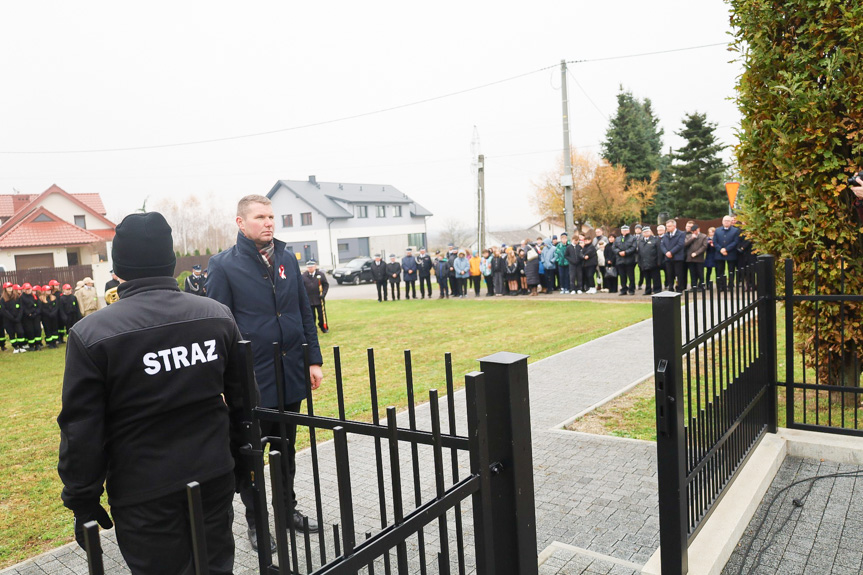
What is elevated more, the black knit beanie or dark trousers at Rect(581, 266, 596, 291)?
the black knit beanie

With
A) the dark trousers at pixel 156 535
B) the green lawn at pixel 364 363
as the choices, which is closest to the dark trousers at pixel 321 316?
the green lawn at pixel 364 363

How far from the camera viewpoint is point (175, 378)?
7.76 ft

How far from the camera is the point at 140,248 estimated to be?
245 cm

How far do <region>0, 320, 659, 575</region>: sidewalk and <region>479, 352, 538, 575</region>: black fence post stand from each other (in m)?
1.17

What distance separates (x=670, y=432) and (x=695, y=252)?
47.2ft

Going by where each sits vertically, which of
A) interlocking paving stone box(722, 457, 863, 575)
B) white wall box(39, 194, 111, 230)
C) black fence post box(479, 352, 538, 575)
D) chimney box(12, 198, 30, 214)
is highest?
chimney box(12, 198, 30, 214)

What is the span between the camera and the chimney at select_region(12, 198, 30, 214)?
168 feet

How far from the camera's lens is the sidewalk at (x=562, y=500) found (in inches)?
148

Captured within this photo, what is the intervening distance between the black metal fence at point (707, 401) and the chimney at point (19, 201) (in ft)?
192

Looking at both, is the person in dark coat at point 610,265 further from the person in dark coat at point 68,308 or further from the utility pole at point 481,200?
the person in dark coat at point 68,308

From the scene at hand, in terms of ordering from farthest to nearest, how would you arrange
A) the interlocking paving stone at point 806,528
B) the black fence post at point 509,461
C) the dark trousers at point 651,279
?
the dark trousers at point 651,279
the interlocking paving stone at point 806,528
the black fence post at point 509,461

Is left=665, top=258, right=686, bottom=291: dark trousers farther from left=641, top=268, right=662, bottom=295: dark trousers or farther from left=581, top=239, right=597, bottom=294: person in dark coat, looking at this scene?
left=581, top=239, right=597, bottom=294: person in dark coat

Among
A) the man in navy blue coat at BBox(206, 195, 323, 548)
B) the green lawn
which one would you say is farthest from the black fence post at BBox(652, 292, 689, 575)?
the green lawn

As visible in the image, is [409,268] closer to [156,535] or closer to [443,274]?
[443,274]
